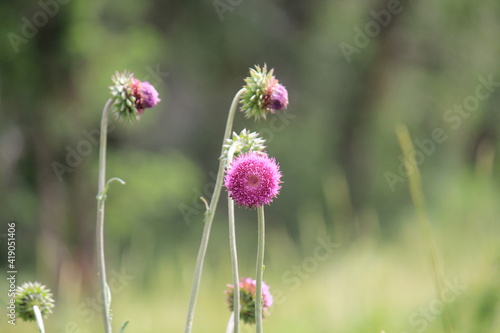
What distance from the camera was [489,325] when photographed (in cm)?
306

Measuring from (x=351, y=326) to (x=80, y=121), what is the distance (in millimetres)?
5122

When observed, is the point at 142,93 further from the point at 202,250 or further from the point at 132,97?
the point at 202,250

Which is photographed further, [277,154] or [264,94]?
[277,154]

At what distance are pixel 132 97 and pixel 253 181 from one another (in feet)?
1.95

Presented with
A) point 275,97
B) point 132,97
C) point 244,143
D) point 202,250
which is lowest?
point 202,250

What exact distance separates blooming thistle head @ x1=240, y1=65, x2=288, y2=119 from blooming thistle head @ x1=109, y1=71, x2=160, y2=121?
11.7 inches

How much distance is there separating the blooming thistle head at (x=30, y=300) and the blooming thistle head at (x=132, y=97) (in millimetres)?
567

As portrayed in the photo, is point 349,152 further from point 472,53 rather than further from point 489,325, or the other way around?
point 489,325

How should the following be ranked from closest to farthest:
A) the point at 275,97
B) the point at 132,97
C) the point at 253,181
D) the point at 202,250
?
the point at 253,181 < the point at 202,250 < the point at 275,97 < the point at 132,97

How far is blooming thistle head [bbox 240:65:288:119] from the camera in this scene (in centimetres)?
185

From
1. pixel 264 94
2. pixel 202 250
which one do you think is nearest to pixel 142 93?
pixel 264 94

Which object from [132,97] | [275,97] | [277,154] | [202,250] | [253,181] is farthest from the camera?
[277,154]

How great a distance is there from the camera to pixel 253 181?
158 cm

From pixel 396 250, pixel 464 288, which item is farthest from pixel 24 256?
pixel 464 288
